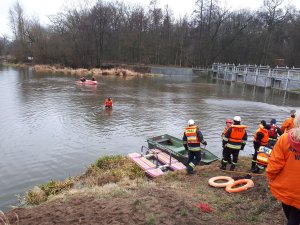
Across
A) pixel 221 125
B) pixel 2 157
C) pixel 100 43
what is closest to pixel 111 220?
pixel 2 157

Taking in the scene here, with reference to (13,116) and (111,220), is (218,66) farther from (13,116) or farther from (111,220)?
(111,220)

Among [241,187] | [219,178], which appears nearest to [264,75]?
[219,178]

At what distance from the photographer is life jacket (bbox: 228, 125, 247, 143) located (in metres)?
9.00

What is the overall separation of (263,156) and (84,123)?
39.7 feet

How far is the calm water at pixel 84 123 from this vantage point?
1148 cm

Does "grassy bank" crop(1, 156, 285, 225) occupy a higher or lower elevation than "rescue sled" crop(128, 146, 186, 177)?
higher

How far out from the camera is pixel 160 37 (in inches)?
2943

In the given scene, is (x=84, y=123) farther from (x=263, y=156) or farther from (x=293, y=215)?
(x=293, y=215)

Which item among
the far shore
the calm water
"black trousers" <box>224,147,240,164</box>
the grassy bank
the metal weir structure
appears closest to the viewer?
the grassy bank

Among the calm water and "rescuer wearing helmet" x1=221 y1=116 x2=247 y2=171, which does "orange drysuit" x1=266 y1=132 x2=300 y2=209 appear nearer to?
"rescuer wearing helmet" x1=221 y1=116 x2=247 y2=171

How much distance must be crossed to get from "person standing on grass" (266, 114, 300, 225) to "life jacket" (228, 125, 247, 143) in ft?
17.5

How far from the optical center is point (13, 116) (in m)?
19.7

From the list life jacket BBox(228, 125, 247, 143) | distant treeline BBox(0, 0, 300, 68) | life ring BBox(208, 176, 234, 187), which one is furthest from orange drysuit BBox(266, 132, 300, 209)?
distant treeline BBox(0, 0, 300, 68)

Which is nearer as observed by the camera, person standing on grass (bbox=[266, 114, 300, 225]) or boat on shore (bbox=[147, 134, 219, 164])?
person standing on grass (bbox=[266, 114, 300, 225])
